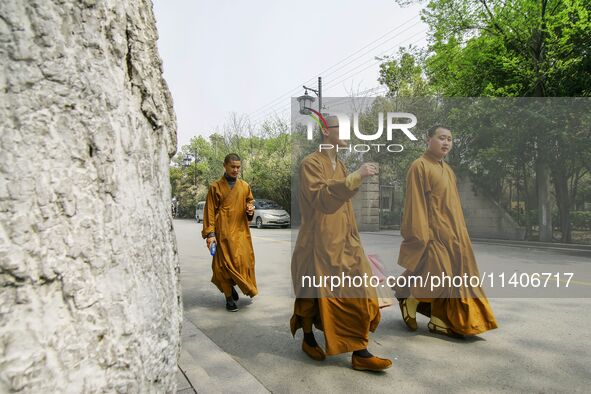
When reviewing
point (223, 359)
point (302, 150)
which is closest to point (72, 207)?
point (223, 359)

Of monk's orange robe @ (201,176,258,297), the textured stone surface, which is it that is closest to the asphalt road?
monk's orange robe @ (201,176,258,297)

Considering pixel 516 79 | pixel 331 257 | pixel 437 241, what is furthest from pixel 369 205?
pixel 516 79

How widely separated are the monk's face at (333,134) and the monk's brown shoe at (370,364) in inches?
62.3

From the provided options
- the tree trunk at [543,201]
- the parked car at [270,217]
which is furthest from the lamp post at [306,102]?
the parked car at [270,217]

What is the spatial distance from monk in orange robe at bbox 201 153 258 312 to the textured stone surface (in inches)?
148

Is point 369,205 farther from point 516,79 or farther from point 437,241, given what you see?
point 516,79

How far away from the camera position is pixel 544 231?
10.1 metres

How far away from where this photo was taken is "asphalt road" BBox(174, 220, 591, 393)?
2.73m

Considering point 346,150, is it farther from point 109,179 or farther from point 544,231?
point 544,231

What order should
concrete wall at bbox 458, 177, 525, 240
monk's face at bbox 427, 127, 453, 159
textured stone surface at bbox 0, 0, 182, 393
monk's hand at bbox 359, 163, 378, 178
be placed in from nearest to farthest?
1. textured stone surface at bbox 0, 0, 182, 393
2. monk's hand at bbox 359, 163, 378, 178
3. monk's face at bbox 427, 127, 453, 159
4. concrete wall at bbox 458, 177, 525, 240

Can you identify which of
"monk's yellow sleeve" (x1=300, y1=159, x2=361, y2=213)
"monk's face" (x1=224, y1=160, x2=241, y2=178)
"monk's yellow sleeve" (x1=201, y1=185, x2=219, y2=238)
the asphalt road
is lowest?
the asphalt road

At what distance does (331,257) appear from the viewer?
2.96 metres

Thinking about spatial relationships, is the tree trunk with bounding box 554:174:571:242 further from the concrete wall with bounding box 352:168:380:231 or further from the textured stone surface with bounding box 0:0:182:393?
the textured stone surface with bounding box 0:0:182:393

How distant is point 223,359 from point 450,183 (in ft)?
8.06
